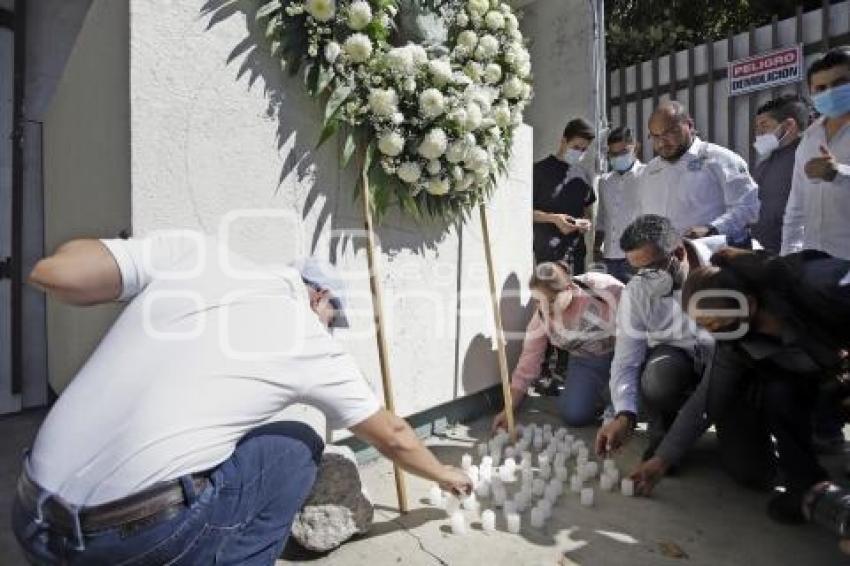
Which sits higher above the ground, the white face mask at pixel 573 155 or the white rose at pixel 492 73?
the white rose at pixel 492 73

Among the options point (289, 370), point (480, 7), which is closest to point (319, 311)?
point (289, 370)

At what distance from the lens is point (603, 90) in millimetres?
6023

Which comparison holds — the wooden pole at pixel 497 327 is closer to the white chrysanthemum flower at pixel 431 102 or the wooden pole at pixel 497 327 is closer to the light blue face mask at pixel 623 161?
the white chrysanthemum flower at pixel 431 102

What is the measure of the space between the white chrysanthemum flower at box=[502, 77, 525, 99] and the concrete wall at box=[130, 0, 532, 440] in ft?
2.50

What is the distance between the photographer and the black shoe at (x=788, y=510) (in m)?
2.50

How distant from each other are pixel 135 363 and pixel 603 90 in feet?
18.0

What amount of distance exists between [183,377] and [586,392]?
2.81m

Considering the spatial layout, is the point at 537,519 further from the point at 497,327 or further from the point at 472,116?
the point at 472,116

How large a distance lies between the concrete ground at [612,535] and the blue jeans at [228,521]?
2.07 ft

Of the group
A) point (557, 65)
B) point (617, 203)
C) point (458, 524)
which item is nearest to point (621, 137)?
point (617, 203)

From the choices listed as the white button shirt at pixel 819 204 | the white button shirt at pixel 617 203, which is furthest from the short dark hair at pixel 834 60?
the white button shirt at pixel 617 203

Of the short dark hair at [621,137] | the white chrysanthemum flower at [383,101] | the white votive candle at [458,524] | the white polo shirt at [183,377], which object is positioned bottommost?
the white votive candle at [458,524]

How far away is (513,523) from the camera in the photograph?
2.53 metres

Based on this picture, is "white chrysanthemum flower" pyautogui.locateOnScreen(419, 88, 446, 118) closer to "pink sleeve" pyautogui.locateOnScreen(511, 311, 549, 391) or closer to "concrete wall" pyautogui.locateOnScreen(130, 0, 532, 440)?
"concrete wall" pyautogui.locateOnScreen(130, 0, 532, 440)
